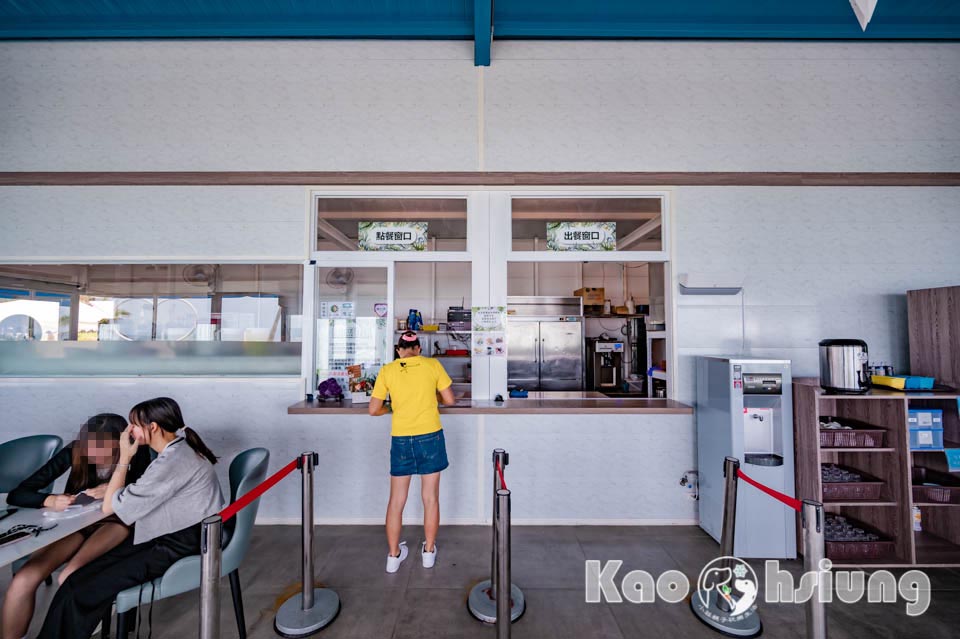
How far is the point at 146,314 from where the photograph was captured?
3691 millimetres

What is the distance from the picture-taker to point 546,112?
3.71 m

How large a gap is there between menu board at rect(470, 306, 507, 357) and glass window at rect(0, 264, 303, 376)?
166cm

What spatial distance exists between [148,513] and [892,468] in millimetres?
4779

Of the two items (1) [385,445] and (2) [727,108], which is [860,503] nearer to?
(2) [727,108]

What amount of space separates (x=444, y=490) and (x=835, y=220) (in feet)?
14.2

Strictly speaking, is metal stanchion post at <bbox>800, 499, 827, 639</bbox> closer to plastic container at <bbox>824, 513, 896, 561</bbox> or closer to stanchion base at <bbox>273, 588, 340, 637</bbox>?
plastic container at <bbox>824, 513, 896, 561</bbox>

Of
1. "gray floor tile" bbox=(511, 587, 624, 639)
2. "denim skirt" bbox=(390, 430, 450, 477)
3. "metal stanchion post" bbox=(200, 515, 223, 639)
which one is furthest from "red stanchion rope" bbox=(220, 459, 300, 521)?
"gray floor tile" bbox=(511, 587, 624, 639)

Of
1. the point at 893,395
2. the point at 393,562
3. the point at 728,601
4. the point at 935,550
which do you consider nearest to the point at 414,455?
the point at 393,562

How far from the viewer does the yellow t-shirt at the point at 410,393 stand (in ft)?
9.08

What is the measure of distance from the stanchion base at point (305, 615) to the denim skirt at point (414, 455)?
0.81 meters

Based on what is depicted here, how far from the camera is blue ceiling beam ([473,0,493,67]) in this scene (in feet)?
10.4

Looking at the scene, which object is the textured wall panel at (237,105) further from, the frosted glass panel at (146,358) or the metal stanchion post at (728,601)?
the metal stanchion post at (728,601)

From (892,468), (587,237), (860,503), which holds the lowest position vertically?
(860,503)

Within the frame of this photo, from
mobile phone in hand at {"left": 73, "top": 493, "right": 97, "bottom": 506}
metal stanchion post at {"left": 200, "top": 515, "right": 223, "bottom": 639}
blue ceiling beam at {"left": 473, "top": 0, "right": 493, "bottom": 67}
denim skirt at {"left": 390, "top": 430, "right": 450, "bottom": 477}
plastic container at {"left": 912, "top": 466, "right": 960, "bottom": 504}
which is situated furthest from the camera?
blue ceiling beam at {"left": 473, "top": 0, "right": 493, "bottom": 67}
